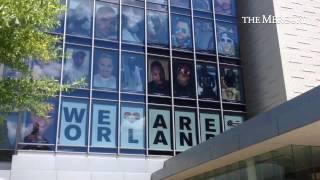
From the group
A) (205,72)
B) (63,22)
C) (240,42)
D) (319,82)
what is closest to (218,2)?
(240,42)

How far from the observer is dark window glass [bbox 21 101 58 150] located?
2105cm

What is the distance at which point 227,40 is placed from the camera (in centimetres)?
2652

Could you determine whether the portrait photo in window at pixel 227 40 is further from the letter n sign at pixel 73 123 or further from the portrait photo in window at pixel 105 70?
the letter n sign at pixel 73 123

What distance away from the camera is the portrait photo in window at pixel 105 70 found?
2330cm

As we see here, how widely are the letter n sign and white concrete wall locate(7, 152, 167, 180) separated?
703 mm

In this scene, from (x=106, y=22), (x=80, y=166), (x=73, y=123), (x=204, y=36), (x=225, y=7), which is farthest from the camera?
(x=225, y=7)

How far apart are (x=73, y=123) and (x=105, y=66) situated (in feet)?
11.3

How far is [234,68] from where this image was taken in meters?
26.3

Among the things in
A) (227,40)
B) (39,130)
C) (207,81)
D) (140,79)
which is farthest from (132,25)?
(39,130)

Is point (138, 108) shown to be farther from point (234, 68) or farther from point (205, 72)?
point (234, 68)

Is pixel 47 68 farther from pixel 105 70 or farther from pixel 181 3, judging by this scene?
pixel 181 3

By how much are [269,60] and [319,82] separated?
2.75 meters

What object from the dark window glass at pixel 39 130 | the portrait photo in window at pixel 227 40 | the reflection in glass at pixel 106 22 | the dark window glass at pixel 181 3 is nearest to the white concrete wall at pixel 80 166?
the dark window glass at pixel 39 130

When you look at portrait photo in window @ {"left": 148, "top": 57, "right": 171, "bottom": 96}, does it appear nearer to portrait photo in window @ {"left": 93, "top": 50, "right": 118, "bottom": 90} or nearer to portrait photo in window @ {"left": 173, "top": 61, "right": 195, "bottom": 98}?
portrait photo in window @ {"left": 173, "top": 61, "right": 195, "bottom": 98}
